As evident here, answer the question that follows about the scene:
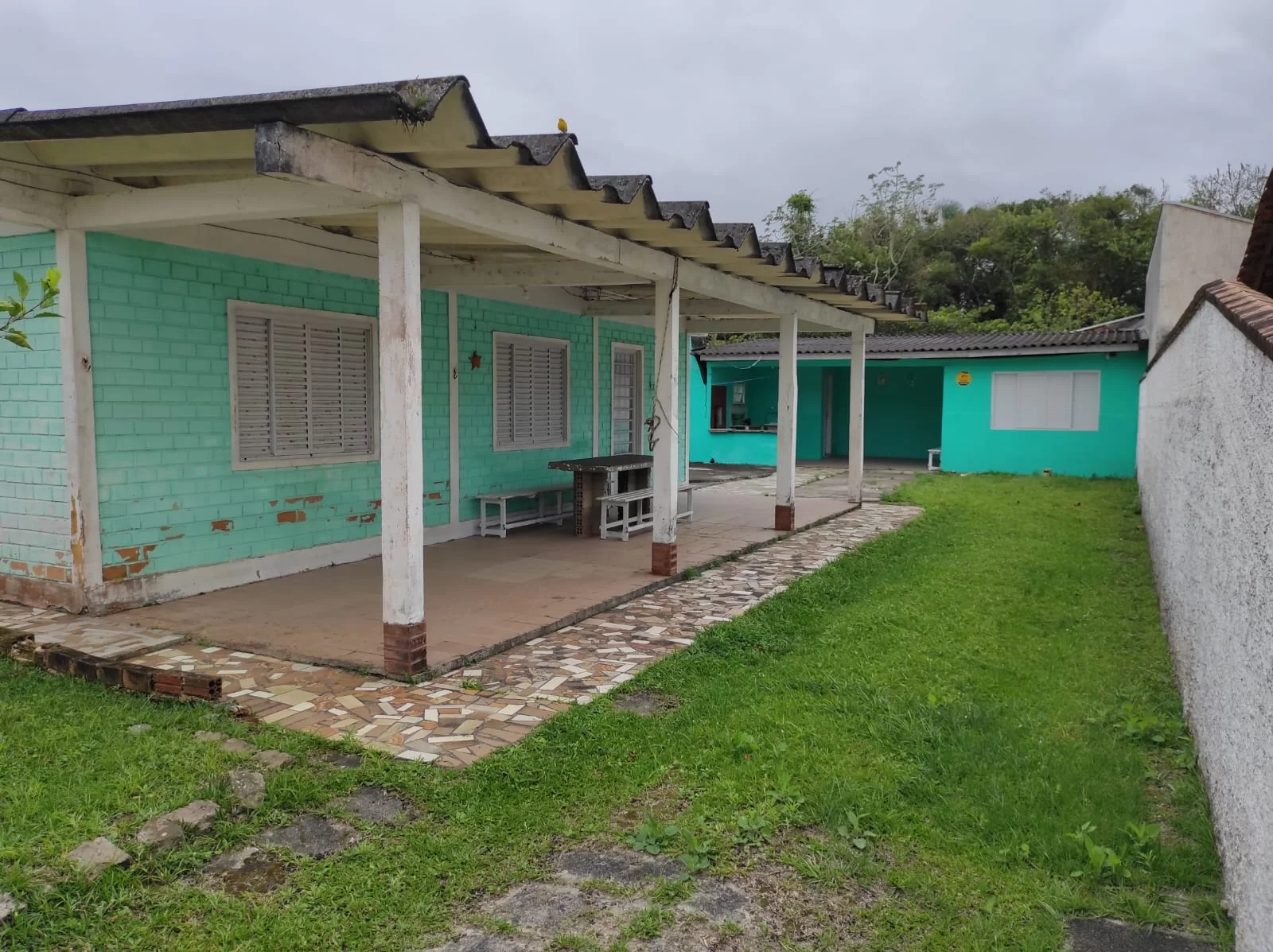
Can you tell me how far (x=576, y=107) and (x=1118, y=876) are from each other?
45848 millimetres

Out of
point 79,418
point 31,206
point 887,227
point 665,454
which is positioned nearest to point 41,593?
point 79,418

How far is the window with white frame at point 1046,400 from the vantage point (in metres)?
16.2

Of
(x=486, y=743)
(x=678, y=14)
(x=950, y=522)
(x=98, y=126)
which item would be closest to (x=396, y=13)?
(x=678, y=14)

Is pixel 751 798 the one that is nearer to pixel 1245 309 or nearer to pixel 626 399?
pixel 1245 309

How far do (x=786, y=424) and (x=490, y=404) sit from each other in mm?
3251

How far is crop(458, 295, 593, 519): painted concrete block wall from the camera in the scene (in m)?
8.73

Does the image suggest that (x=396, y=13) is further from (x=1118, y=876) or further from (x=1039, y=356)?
(x=1118, y=876)

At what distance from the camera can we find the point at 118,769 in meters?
3.31

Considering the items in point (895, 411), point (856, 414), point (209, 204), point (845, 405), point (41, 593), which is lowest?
point (41, 593)

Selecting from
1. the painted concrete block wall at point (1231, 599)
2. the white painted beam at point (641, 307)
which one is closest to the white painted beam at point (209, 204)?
the painted concrete block wall at point (1231, 599)

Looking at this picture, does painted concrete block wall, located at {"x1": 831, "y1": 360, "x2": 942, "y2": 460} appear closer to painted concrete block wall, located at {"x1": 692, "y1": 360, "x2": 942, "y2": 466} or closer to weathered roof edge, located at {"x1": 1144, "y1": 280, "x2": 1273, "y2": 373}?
painted concrete block wall, located at {"x1": 692, "y1": 360, "x2": 942, "y2": 466}

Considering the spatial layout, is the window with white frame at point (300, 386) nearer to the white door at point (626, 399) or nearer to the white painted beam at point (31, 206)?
the white painted beam at point (31, 206)

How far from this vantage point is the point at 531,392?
9828 mm

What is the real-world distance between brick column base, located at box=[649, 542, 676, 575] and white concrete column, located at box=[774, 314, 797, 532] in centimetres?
292
